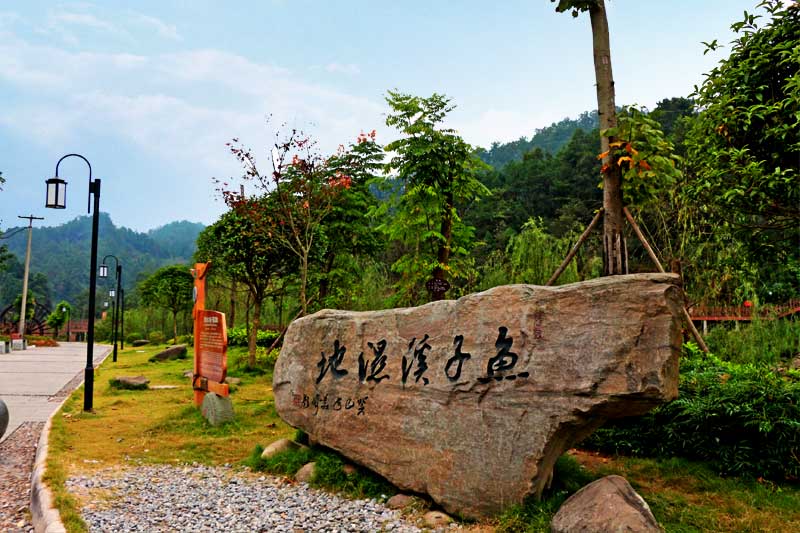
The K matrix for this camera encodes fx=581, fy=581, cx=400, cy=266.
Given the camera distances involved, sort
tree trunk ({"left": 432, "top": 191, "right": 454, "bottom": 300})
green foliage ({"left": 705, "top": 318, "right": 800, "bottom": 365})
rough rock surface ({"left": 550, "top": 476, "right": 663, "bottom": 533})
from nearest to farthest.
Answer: rough rock surface ({"left": 550, "top": 476, "right": 663, "bottom": 533}), green foliage ({"left": 705, "top": 318, "right": 800, "bottom": 365}), tree trunk ({"left": 432, "top": 191, "right": 454, "bottom": 300})

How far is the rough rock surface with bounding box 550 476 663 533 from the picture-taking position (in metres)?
3.42

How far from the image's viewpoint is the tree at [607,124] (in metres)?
5.61

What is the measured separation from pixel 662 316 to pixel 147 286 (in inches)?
1042

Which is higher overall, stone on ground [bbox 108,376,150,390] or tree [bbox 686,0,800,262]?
tree [bbox 686,0,800,262]

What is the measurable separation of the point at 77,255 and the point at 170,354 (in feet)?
287

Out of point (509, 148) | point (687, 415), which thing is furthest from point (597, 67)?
point (509, 148)

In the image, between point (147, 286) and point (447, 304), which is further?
point (147, 286)

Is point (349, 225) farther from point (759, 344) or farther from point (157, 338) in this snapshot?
point (157, 338)

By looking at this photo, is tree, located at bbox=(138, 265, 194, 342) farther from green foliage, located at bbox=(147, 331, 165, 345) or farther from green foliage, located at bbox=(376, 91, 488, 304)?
green foliage, located at bbox=(376, 91, 488, 304)

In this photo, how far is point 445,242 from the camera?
9508mm

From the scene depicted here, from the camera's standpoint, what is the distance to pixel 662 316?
374cm

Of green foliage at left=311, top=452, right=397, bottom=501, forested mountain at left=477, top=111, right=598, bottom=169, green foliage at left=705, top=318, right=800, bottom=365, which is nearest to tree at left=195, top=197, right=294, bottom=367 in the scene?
green foliage at left=311, top=452, right=397, bottom=501

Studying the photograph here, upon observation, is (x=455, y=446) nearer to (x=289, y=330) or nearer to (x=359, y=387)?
(x=359, y=387)

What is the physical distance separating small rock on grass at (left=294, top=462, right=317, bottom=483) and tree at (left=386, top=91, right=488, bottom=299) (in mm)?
4502
